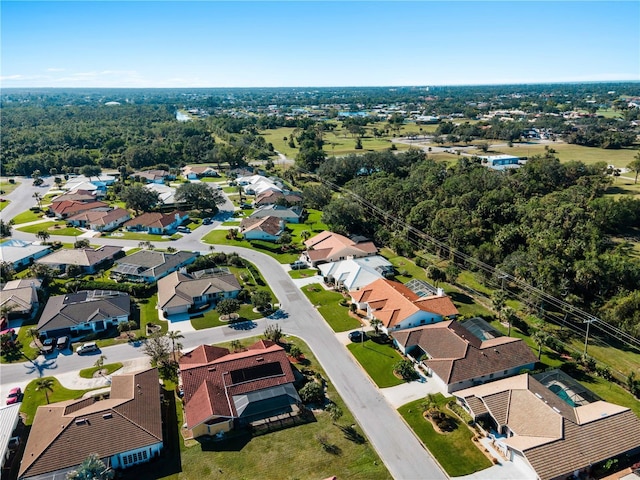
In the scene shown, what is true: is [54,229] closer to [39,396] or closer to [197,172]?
[197,172]

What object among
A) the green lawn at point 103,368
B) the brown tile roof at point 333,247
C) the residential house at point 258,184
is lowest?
the green lawn at point 103,368

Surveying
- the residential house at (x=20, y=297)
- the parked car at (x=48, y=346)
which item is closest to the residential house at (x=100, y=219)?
the residential house at (x=20, y=297)

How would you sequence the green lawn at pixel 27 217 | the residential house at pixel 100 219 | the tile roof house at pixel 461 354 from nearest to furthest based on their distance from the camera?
the tile roof house at pixel 461 354, the residential house at pixel 100 219, the green lawn at pixel 27 217

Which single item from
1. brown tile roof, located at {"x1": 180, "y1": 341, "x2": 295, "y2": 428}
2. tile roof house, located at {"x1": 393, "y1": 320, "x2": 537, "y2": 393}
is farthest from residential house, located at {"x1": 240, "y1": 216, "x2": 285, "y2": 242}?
brown tile roof, located at {"x1": 180, "y1": 341, "x2": 295, "y2": 428}

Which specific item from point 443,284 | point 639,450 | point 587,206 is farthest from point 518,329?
point 587,206

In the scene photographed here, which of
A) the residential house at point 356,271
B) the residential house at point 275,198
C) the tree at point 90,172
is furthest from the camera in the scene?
the tree at point 90,172

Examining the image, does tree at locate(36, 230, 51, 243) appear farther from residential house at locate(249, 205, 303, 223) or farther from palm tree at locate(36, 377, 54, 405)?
palm tree at locate(36, 377, 54, 405)

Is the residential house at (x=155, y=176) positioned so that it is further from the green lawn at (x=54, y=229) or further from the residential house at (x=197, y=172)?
the green lawn at (x=54, y=229)
